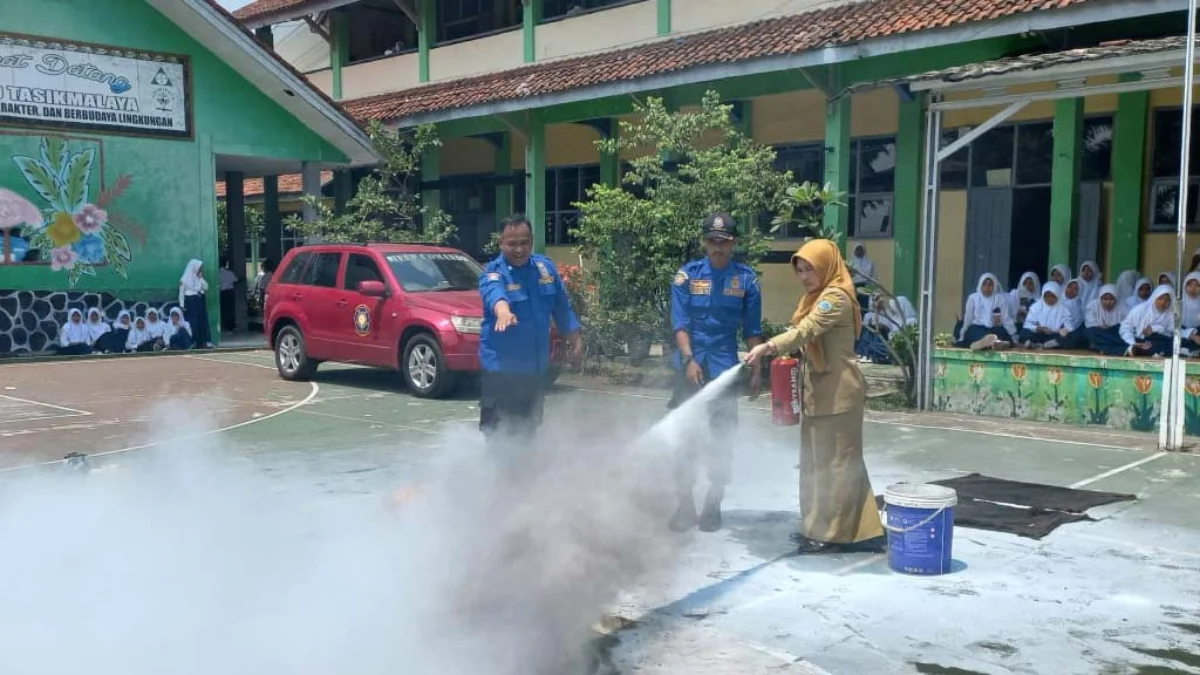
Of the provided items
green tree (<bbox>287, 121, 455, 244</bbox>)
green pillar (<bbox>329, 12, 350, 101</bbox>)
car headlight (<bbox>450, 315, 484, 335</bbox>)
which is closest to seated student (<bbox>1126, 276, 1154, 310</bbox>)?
car headlight (<bbox>450, 315, 484, 335</bbox>)

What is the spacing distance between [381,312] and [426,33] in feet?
38.7

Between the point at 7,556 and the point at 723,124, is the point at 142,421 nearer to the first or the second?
the point at 7,556

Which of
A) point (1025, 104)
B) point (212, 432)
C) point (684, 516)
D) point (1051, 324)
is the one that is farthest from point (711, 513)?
point (1051, 324)

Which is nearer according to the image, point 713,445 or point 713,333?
point 713,445

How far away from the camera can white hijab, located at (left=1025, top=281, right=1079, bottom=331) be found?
1145cm

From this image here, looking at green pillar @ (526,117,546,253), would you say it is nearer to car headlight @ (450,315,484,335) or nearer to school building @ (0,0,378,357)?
school building @ (0,0,378,357)

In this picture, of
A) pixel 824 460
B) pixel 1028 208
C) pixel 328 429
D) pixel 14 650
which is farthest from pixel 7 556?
pixel 1028 208

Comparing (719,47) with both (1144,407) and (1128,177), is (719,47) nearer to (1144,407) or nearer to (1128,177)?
(1128,177)

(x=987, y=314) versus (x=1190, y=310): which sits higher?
(x=1190, y=310)

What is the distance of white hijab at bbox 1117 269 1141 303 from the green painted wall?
1401cm

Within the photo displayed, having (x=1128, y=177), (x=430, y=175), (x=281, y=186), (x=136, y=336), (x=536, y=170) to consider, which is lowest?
(x=136, y=336)

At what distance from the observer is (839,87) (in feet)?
44.3

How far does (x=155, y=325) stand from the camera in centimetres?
1647

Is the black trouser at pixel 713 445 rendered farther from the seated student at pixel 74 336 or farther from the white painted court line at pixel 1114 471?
the seated student at pixel 74 336
